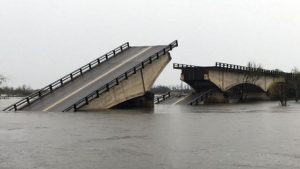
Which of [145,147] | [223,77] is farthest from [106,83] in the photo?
[223,77]

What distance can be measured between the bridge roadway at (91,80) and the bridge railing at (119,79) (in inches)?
35.4

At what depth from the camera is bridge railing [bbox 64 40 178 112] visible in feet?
159

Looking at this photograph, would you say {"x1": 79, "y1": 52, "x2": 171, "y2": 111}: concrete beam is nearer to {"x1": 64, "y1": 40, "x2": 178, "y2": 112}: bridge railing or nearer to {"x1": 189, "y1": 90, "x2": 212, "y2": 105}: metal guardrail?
{"x1": 64, "y1": 40, "x2": 178, "y2": 112}: bridge railing

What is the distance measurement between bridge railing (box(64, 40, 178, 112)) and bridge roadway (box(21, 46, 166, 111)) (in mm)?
898

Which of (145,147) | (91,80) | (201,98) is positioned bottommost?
(201,98)

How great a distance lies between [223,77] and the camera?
91500 mm

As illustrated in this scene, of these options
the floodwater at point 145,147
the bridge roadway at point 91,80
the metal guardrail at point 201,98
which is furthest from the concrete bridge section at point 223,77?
the floodwater at point 145,147

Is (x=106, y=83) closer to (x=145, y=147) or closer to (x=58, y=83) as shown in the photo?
(x=58, y=83)

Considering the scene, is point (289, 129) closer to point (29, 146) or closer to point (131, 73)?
point (29, 146)

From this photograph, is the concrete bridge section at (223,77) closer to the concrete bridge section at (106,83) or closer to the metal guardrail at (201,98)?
the metal guardrail at (201,98)

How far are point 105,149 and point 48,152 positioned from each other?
8.28ft

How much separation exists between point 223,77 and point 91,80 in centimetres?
4196

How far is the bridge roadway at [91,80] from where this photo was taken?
49219 millimetres

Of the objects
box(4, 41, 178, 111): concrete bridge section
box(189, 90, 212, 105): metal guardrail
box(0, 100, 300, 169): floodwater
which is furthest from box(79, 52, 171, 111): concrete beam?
box(0, 100, 300, 169): floodwater
